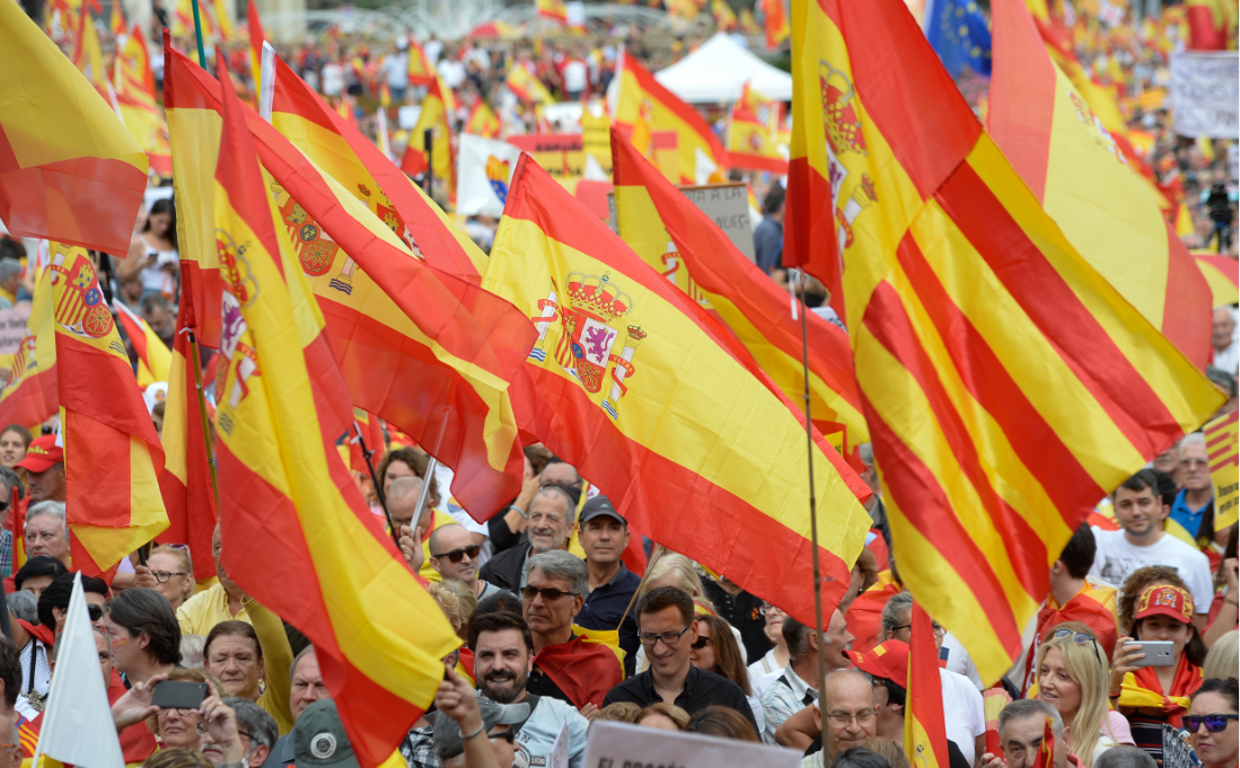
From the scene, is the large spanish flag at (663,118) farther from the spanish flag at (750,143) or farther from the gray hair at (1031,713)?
the gray hair at (1031,713)

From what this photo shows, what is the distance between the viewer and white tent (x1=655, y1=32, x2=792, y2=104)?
2756 centimetres

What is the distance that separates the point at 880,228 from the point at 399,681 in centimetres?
191

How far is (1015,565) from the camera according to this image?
425 cm

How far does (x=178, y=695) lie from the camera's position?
444cm

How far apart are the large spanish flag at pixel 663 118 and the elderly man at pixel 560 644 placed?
9.11 metres

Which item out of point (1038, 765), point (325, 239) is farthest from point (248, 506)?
point (1038, 765)

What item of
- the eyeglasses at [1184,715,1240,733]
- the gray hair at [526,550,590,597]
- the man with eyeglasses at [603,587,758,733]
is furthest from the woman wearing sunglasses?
the gray hair at [526,550,590,597]

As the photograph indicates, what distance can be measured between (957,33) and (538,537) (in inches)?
394

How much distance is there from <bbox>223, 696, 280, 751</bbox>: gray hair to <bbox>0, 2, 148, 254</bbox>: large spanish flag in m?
1.95

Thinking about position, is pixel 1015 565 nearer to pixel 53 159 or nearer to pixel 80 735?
pixel 80 735

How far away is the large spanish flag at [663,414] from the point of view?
542 centimetres

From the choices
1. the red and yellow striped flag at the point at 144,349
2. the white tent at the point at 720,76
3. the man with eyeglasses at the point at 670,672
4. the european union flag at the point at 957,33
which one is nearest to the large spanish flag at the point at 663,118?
the european union flag at the point at 957,33

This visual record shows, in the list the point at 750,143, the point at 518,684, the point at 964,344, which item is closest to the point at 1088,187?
the point at 964,344

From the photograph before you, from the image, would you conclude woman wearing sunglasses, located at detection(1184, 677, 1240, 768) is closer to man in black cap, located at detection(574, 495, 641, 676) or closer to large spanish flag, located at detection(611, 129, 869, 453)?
large spanish flag, located at detection(611, 129, 869, 453)
